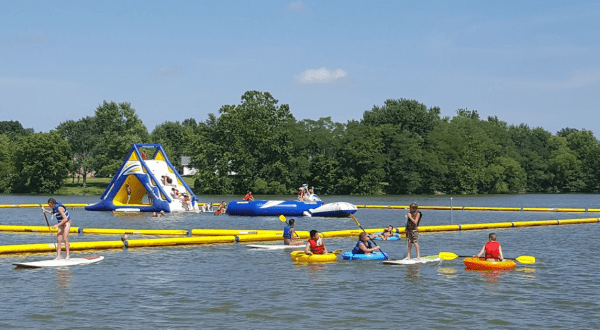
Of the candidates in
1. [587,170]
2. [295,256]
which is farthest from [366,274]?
[587,170]

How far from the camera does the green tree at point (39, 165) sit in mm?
127000

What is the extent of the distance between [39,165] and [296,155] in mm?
47572

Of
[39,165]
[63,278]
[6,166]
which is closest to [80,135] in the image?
[6,166]

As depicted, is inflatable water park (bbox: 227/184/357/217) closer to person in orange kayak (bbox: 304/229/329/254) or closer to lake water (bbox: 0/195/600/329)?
lake water (bbox: 0/195/600/329)

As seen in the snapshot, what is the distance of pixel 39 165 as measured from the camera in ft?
417

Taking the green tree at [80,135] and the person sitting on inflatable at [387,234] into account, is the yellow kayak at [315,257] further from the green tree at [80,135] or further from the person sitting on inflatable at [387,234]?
the green tree at [80,135]

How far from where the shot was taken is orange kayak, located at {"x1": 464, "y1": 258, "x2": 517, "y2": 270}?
24.6m

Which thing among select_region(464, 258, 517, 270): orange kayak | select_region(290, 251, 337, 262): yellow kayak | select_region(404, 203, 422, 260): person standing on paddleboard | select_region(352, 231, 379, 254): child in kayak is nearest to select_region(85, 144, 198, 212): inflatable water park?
select_region(290, 251, 337, 262): yellow kayak

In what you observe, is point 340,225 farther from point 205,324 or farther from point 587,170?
point 587,170

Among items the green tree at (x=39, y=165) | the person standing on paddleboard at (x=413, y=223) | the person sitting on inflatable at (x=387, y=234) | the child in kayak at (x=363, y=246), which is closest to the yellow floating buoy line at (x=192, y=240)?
the person sitting on inflatable at (x=387, y=234)

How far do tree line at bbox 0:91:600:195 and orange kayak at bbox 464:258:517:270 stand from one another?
330 feet

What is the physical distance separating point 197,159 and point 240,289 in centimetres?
10625

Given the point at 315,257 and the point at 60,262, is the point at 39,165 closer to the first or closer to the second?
the point at 60,262

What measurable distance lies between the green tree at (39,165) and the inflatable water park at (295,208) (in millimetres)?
80533
